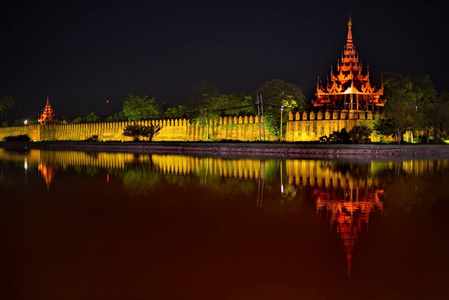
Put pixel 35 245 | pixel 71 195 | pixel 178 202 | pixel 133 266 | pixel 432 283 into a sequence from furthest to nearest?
pixel 71 195 < pixel 178 202 < pixel 35 245 < pixel 133 266 < pixel 432 283

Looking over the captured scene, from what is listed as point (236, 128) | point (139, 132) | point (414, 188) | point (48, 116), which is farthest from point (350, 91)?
point (48, 116)

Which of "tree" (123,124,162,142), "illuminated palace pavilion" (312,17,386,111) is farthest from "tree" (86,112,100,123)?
"illuminated palace pavilion" (312,17,386,111)

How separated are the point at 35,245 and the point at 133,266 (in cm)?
197

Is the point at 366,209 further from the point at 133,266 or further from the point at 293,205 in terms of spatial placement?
the point at 133,266

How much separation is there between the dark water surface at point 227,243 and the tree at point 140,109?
175 feet

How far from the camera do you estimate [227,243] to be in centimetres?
782

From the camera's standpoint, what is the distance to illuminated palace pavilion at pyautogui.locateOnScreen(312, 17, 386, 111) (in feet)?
140

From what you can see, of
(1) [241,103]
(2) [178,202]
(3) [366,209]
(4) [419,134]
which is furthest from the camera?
(1) [241,103]

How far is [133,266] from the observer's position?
6.61 metres

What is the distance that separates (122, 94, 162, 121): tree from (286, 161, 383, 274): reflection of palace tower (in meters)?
49.6

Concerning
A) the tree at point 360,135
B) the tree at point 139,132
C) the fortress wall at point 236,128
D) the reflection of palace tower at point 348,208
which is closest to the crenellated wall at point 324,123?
the fortress wall at point 236,128

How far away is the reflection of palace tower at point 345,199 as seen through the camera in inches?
344

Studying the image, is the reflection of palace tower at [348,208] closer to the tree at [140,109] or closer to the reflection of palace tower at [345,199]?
the reflection of palace tower at [345,199]

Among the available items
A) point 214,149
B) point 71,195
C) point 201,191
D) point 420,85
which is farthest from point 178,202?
point 420,85
